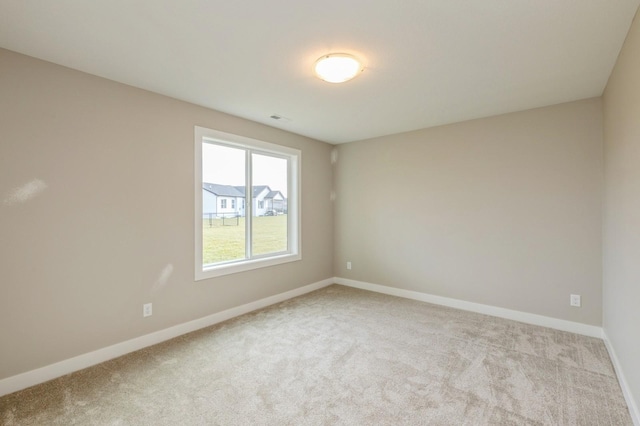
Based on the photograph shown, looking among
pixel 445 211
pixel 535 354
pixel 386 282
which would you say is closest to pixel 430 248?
pixel 445 211

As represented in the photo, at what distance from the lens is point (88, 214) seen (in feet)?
8.25

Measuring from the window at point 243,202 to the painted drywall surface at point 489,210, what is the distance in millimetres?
1084

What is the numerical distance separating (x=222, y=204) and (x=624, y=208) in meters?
3.71

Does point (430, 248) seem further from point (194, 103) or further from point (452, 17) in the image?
point (194, 103)

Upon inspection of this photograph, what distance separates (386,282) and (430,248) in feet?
2.91

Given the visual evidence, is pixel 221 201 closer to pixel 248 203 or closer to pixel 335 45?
pixel 248 203

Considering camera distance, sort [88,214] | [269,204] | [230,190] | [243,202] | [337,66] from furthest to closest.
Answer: [269,204] < [243,202] < [230,190] < [88,214] < [337,66]

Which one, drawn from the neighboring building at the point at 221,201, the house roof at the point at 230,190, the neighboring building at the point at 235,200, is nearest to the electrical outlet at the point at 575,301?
the neighboring building at the point at 235,200

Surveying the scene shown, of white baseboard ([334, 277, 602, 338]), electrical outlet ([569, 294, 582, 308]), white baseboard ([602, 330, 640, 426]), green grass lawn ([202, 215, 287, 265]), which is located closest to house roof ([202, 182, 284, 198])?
green grass lawn ([202, 215, 287, 265])

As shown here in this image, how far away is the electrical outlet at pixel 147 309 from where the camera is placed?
9.34ft

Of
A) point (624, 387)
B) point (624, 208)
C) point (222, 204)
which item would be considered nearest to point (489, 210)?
point (624, 208)

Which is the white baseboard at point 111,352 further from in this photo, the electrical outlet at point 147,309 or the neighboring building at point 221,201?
the neighboring building at point 221,201

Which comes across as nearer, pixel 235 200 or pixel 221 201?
pixel 221 201

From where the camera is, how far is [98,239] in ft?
8.42
